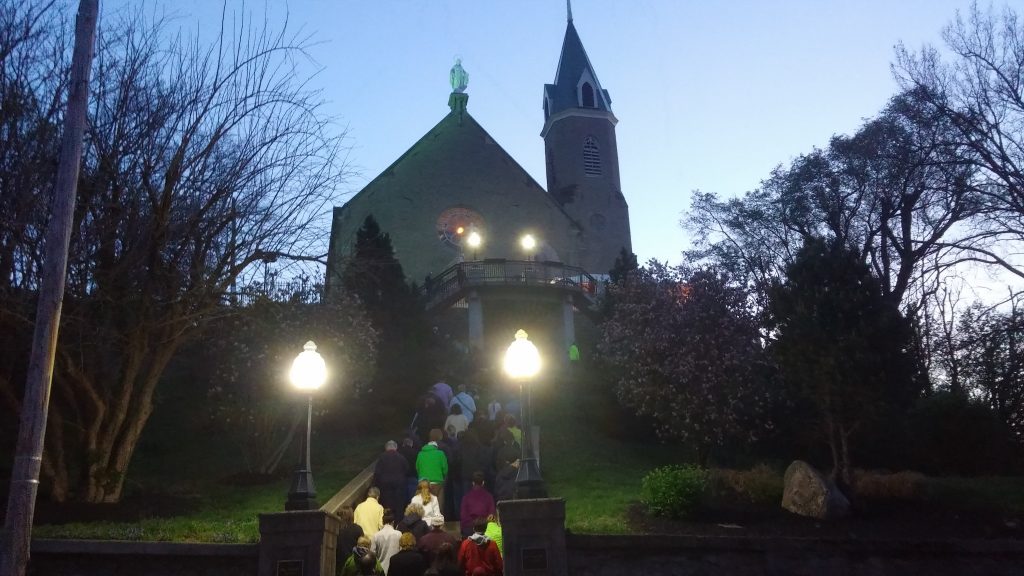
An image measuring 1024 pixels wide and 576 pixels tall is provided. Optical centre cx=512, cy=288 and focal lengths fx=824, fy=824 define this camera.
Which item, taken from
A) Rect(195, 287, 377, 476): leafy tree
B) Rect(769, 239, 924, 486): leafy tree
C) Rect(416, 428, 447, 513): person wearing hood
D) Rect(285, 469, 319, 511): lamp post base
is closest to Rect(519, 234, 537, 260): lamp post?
Rect(195, 287, 377, 476): leafy tree

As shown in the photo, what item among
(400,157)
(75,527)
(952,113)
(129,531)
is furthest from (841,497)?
(400,157)

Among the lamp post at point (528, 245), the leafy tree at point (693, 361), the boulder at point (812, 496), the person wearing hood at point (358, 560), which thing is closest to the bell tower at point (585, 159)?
the lamp post at point (528, 245)

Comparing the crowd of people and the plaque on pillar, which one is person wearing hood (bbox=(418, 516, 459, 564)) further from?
the plaque on pillar

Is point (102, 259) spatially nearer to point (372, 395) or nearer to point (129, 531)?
point (129, 531)

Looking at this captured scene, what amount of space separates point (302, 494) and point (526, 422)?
3.14 m

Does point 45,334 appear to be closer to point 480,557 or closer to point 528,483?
point 480,557

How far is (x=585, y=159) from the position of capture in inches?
1837

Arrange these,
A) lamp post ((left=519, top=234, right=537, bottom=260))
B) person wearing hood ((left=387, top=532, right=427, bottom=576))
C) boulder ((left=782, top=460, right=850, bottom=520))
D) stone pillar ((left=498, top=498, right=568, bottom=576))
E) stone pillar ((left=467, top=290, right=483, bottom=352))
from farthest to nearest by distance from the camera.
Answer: lamp post ((left=519, top=234, right=537, bottom=260))
stone pillar ((left=467, top=290, right=483, bottom=352))
boulder ((left=782, top=460, right=850, bottom=520))
stone pillar ((left=498, top=498, right=568, bottom=576))
person wearing hood ((left=387, top=532, right=427, bottom=576))

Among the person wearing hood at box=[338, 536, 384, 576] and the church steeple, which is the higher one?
the church steeple

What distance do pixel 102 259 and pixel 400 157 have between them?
27.3 meters

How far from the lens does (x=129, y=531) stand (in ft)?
38.8

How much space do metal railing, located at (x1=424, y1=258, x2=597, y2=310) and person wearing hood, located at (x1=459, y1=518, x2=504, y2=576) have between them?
22139 mm

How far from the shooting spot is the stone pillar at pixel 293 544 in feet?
34.7

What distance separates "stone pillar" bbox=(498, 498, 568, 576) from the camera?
1030 centimetres
